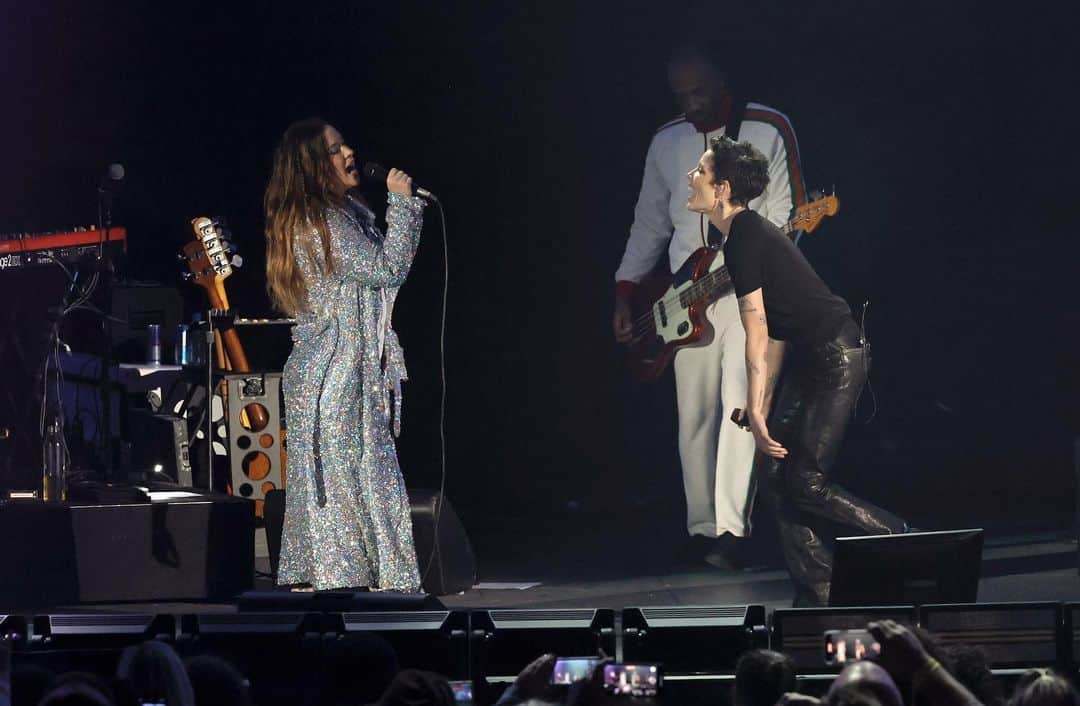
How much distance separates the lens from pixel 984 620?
3641 millimetres

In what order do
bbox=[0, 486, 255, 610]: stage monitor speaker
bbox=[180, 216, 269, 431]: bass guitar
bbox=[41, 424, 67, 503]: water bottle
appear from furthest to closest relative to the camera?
bbox=[180, 216, 269, 431]: bass guitar, bbox=[41, 424, 67, 503]: water bottle, bbox=[0, 486, 255, 610]: stage monitor speaker

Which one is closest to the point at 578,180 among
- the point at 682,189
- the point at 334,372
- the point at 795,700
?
the point at 682,189

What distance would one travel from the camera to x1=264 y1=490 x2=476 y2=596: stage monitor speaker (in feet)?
21.4

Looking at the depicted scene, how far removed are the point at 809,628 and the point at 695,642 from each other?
0.27m

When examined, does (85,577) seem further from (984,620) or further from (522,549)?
(984,620)

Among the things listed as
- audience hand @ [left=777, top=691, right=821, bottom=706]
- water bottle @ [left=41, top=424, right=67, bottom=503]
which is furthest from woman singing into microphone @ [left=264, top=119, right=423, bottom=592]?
audience hand @ [left=777, top=691, right=821, bottom=706]

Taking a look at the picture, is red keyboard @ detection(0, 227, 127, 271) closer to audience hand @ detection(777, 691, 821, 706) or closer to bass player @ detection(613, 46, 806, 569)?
bass player @ detection(613, 46, 806, 569)

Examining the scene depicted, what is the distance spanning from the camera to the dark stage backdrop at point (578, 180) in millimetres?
8367

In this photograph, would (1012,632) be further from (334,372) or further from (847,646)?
(334,372)

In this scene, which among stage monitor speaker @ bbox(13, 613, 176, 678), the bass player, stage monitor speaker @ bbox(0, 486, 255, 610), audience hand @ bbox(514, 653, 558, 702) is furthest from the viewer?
the bass player

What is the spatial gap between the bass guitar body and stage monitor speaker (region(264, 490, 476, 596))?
6.17ft

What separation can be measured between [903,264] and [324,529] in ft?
13.2

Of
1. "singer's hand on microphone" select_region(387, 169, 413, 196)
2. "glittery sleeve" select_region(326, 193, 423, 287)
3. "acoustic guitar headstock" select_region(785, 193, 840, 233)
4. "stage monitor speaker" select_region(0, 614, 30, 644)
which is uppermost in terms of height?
"acoustic guitar headstock" select_region(785, 193, 840, 233)

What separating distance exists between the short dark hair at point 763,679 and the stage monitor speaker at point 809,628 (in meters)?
0.60
